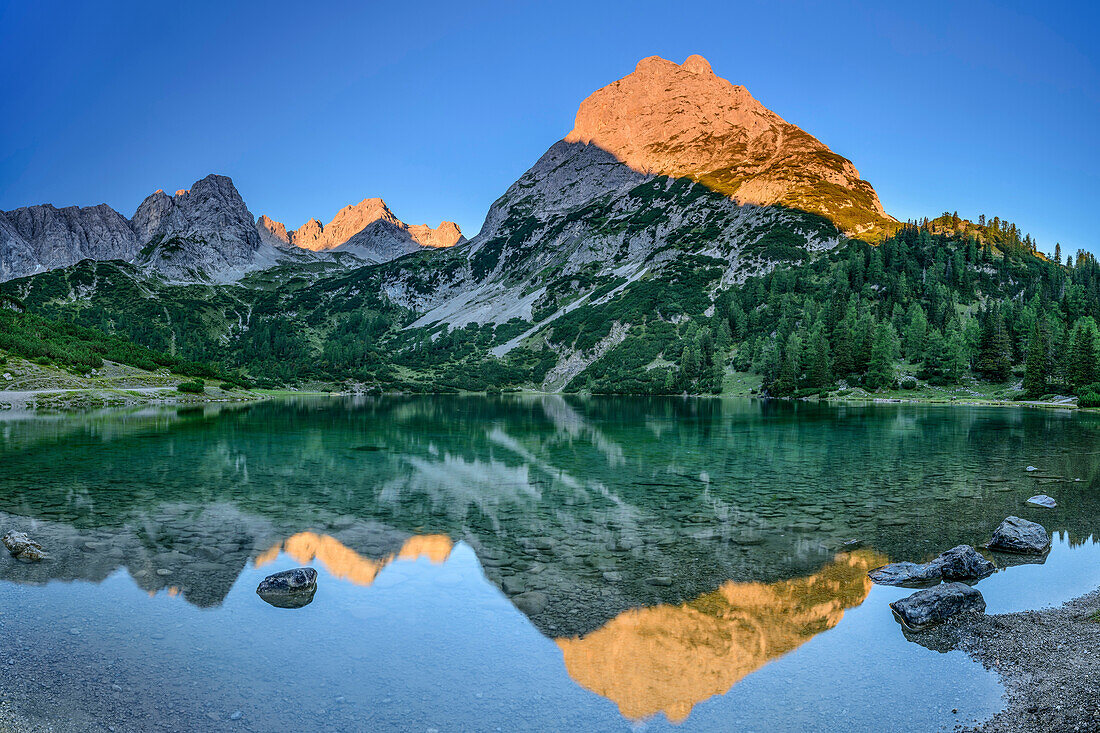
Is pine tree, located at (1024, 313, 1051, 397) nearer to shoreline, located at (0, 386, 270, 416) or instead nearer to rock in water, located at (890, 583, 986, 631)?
rock in water, located at (890, 583, 986, 631)

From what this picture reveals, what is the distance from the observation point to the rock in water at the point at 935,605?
Result: 12570 mm

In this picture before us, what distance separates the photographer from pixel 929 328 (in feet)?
503

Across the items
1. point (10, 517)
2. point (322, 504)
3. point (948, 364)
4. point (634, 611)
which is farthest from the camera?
point (948, 364)

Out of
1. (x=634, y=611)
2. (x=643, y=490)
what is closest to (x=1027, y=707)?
(x=634, y=611)

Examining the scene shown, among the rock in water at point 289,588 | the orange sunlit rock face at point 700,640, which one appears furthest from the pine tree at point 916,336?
the rock in water at point 289,588

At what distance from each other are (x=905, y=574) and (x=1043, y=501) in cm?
1337

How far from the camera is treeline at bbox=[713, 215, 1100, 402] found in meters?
116

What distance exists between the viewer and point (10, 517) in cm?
2045

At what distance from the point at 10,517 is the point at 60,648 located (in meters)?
13.6

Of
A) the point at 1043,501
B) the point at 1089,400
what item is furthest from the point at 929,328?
the point at 1043,501

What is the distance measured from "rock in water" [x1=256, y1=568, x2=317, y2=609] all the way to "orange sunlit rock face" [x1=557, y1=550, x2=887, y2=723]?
6537 mm

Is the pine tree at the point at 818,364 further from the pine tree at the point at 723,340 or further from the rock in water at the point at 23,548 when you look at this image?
the rock in water at the point at 23,548

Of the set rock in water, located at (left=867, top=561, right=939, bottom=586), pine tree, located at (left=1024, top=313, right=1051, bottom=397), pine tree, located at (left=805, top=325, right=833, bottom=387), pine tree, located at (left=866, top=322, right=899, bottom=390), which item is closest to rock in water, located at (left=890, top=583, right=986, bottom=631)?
rock in water, located at (left=867, top=561, right=939, bottom=586)

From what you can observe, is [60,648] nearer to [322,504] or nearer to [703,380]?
[322,504]
